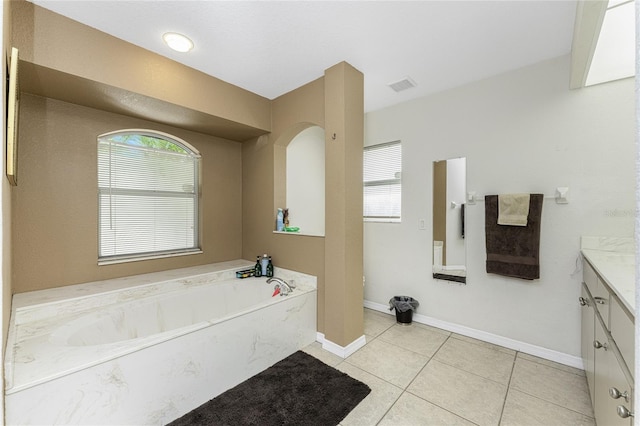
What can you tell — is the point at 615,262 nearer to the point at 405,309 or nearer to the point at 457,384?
the point at 457,384

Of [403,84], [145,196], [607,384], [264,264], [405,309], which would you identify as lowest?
[405,309]

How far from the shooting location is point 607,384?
133cm

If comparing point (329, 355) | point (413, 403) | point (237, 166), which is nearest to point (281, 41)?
point (237, 166)

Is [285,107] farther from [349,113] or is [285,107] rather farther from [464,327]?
[464,327]

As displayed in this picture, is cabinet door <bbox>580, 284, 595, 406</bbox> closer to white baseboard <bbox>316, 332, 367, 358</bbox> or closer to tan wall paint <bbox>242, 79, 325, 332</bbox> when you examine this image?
white baseboard <bbox>316, 332, 367, 358</bbox>

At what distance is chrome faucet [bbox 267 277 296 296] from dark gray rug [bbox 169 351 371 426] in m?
0.62

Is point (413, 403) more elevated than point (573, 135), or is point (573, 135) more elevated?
point (573, 135)

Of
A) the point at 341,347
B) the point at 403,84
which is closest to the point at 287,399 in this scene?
the point at 341,347

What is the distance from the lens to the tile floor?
1708 mm

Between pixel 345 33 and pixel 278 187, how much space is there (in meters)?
1.62

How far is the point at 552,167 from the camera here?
7.48ft

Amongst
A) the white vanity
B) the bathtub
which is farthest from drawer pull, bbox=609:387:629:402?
the bathtub

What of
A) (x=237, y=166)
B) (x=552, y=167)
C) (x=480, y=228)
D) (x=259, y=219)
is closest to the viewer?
(x=552, y=167)

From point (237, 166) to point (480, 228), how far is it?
2.82 metres
